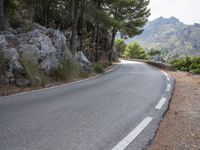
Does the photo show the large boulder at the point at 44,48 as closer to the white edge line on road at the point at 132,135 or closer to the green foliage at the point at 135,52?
the white edge line on road at the point at 132,135

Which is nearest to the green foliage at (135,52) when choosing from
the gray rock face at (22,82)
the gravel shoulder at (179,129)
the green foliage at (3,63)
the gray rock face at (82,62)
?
the gray rock face at (82,62)

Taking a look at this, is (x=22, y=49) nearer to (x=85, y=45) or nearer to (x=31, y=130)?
(x=31, y=130)

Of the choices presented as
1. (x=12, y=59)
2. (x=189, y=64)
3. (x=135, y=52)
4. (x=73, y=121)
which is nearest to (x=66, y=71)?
(x=12, y=59)

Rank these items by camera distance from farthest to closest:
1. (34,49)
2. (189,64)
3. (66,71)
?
(189,64)
(66,71)
(34,49)

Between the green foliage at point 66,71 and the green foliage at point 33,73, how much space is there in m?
1.04

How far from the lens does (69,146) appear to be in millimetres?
3779

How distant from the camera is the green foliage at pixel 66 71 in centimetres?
1156

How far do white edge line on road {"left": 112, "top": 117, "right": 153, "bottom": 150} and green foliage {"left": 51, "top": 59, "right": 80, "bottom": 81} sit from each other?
676 centimetres

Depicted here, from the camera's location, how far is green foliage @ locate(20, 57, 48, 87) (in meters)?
9.62

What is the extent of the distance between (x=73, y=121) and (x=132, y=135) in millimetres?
1288

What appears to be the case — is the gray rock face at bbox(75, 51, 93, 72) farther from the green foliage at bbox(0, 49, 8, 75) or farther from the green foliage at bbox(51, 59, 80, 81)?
the green foliage at bbox(0, 49, 8, 75)

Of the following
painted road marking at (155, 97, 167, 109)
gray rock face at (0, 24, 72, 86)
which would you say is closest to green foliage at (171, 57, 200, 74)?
gray rock face at (0, 24, 72, 86)

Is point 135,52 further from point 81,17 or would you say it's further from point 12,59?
point 12,59

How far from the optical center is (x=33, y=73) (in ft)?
32.6
